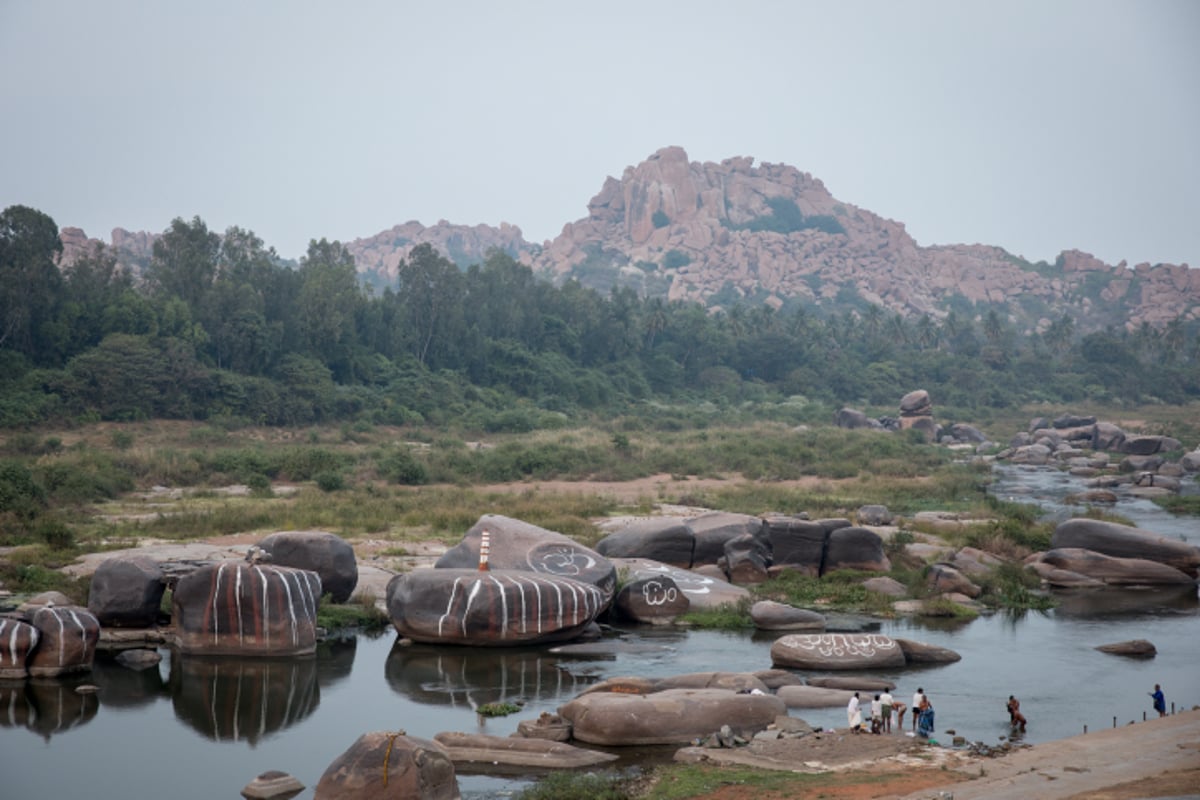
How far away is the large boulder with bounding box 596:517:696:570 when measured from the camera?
2862 centimetres

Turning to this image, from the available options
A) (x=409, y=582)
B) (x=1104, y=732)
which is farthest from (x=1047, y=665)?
(x=409, y=582)

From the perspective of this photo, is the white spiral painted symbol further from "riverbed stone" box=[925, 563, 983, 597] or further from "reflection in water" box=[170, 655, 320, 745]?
"reflection in water" box=[170, 655, 320, 745]

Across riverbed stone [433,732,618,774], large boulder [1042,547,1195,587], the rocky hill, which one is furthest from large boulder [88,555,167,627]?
the rocky hill

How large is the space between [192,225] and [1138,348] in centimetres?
8779

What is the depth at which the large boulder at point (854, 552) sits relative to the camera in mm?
28734

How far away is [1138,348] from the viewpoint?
112 meters

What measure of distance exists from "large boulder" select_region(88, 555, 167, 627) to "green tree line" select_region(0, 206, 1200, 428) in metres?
31.0

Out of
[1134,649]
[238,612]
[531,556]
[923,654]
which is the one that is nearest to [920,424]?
[1134,649]

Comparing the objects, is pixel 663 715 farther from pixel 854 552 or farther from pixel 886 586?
pixel 854 552

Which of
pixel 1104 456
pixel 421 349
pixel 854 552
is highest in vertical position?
pixel 421 349

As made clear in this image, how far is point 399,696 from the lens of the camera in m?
19.1

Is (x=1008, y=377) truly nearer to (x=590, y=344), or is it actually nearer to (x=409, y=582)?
(x=590, y=344)

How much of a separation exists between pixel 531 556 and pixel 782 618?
5.46m

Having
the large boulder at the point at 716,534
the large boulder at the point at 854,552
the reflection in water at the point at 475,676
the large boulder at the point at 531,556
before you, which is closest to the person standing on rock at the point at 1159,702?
the reflection in water at the point at 475,676
